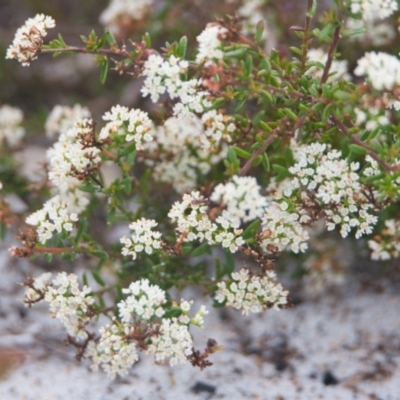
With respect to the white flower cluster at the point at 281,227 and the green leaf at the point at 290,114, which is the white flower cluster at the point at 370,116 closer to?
the green leaf at the point at 290,114

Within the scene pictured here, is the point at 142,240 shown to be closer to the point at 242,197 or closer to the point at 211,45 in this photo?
the point at 242,197

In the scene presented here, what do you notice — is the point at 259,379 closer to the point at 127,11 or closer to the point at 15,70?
the point at 127,11

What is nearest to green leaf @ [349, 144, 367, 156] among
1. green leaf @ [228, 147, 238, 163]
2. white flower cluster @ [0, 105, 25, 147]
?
green leaf @ [228, 147, 238, 163]

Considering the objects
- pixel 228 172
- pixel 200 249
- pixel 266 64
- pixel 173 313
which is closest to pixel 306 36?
pixel 266 64

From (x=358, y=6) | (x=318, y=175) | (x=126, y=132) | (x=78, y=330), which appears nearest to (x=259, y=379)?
(x=78, y=330)

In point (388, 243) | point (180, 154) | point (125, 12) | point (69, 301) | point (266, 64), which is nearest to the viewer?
point (266, 64)

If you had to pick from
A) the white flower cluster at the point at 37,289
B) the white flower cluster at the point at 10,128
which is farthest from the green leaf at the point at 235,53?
the white flower cluster at the point at 10,128

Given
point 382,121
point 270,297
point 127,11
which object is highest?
point 127,11
